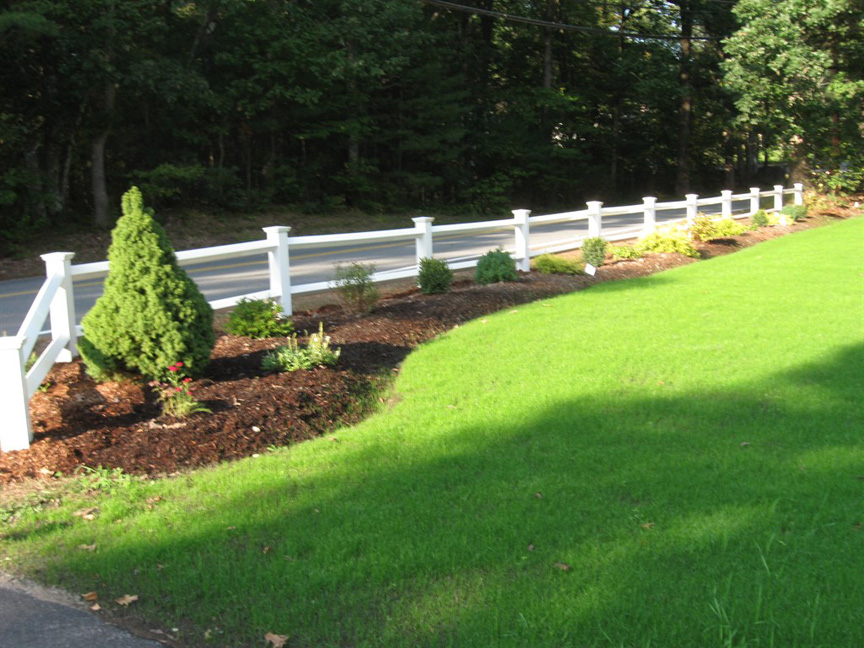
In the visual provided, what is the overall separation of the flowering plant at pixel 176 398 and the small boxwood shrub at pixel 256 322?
7.08ft

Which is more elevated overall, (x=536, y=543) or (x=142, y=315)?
(x=142, y=315)

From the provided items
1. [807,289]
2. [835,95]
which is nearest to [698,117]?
[835,95]

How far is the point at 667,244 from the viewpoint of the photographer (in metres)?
→ 17.3

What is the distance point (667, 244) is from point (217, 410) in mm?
12727

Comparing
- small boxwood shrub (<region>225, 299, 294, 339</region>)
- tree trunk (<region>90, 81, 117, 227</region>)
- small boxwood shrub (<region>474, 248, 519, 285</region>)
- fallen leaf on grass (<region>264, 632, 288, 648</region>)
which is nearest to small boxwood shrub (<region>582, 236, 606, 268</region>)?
small boxwood shrub (<region>474, 248, 519, 285</region>)

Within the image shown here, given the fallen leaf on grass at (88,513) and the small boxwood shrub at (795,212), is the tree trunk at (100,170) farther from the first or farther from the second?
the fallen leaf on grass at (88,513)

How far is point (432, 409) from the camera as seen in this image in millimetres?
6852

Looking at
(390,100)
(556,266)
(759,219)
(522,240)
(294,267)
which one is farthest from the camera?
(390,100)

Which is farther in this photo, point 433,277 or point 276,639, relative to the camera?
point 433,277

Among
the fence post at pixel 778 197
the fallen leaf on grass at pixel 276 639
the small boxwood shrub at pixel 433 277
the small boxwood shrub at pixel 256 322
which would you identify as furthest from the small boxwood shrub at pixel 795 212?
the fallen leaf on grass at pixel 276 639

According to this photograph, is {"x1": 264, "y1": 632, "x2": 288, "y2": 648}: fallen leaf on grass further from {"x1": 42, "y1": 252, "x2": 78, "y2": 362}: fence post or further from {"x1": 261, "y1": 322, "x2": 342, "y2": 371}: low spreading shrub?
{"x1": 42, "y1": 252, "x2": 78, "y2": 362}: fence post

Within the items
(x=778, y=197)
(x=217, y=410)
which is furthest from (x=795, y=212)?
(x=217, y=410)

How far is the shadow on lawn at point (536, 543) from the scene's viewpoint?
3662mm

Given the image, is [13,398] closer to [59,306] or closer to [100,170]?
[59,306]
